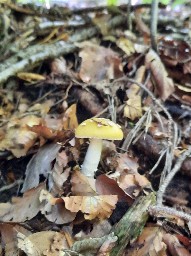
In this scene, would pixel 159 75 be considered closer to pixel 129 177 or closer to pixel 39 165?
pixel 129 177

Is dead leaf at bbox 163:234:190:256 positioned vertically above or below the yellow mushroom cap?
below

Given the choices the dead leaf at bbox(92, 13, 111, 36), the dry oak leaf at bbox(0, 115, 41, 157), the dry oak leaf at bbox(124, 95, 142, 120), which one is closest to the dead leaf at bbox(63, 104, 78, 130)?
the dry oak leaf at bbox(0, 115, 41, 157)

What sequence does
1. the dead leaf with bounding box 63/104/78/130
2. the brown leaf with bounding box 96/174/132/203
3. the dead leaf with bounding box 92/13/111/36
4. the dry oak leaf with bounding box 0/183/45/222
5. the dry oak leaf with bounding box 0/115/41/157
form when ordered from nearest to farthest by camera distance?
the dry oak leaf with bounding box 0/183/45/222 → the brown leaf with bounding box 96/174/132/203 → the dry oak leaf with bounding box 0/115/41/157 → the dead leaf with bounding box 63/104/78/130 → the dead leaf with bounding box 92/13/111/36

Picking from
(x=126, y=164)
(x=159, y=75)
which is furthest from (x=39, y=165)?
(x=159, y=75)

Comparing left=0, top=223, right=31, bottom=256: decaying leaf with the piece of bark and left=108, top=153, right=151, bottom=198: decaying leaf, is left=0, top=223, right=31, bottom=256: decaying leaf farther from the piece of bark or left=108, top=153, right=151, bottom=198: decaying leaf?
left=108, top=153, right=151, bottom=198: decaying leaf

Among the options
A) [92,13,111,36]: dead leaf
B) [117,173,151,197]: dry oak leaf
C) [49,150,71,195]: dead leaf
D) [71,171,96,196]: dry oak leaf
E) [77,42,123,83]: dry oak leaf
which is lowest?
[117,173,151,197]: dry oak leaf

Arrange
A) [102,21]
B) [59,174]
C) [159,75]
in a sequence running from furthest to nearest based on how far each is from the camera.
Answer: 1. [102,21]
2. [159,75]
3. [59,174]

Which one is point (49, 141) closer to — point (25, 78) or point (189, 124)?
point (25, 78)
